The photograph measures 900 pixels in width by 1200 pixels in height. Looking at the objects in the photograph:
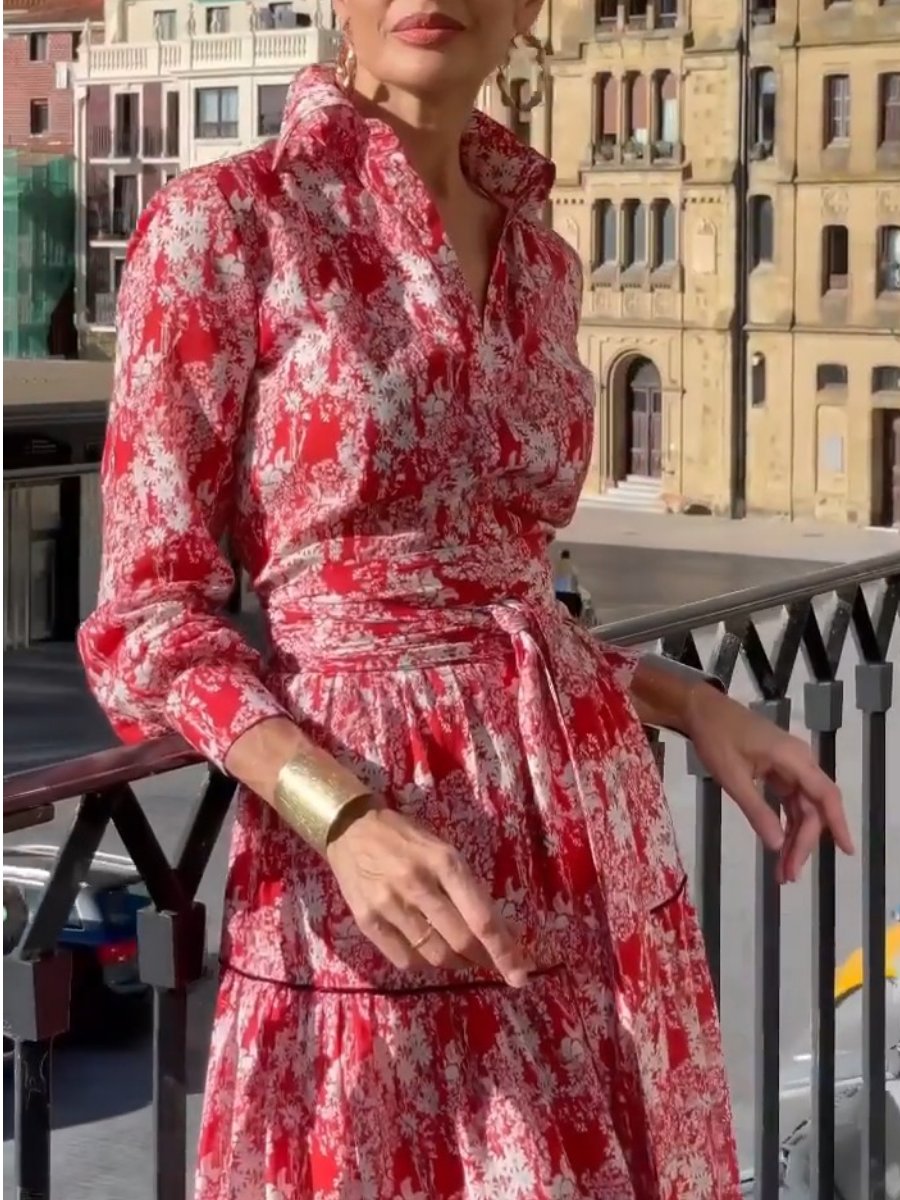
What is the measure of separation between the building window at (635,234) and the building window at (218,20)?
146 inches

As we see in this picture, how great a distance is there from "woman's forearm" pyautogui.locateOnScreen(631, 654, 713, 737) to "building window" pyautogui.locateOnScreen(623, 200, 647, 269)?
15680 mm

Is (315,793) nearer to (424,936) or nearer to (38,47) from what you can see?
(424,936)

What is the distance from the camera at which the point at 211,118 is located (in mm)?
17484

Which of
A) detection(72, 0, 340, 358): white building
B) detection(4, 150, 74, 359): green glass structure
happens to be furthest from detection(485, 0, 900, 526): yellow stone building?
detection(4, 150, 74, 359): green glass structure

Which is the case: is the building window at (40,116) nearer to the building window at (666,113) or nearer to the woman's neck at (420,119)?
the building window at (666,113)

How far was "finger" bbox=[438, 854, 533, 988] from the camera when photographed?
2.17 feet

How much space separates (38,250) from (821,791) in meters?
17.4

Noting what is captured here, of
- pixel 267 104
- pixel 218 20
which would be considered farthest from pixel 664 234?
pixel 218 20

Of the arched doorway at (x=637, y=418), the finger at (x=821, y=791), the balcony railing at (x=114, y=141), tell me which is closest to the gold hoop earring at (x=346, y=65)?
the finger at (x=821, y=791)

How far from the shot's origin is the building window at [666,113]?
1620cm

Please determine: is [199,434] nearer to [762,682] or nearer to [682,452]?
[762,682]

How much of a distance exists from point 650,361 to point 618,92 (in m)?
2.14

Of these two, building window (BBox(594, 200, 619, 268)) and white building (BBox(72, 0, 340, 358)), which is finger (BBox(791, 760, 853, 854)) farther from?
white building (BBox(72, 0, 340, 358))

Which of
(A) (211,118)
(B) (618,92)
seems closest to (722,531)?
(B) (618,92)
